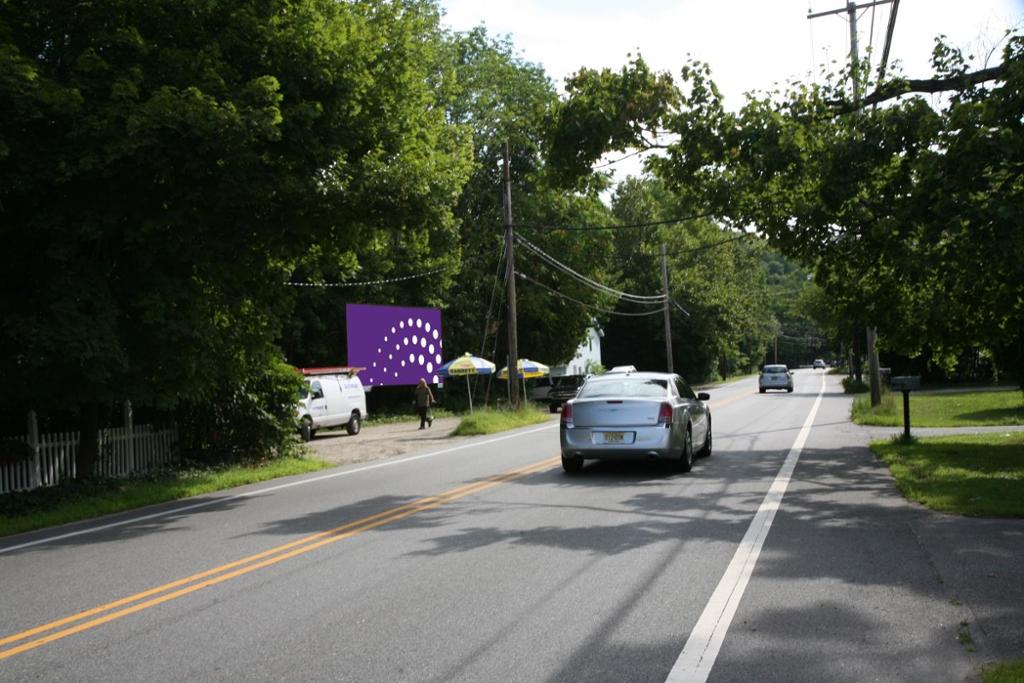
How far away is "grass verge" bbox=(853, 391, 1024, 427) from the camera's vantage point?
23297mm

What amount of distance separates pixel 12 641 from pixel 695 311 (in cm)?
7504

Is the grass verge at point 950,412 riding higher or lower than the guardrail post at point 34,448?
lower

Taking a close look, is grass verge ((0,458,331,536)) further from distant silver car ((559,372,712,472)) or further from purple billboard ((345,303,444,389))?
purple billboard ((345,303,444,389))

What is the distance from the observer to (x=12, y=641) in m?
5.72

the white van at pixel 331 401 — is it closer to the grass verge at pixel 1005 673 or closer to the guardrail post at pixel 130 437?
the guardrail post at pixel 130 437

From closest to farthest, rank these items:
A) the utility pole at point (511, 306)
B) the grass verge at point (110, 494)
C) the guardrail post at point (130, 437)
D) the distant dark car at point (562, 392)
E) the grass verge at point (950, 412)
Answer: the grass verge at point (110, 494), the guardrail post at point (130, 437), the grass verge at point (950, 412), the utility pole at point (511, 306), the distant dark car at point (562, 392)

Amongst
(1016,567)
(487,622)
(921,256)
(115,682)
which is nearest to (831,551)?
(1016,567)

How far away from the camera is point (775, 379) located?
173ft

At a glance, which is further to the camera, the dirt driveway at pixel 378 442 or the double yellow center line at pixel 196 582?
the dirt driveway at pixel 378 442

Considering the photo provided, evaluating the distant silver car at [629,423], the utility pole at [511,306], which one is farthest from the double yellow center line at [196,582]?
the utility pole at [511,306]

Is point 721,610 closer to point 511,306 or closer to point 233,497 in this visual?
point 233,497

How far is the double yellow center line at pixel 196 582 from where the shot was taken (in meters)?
5.83

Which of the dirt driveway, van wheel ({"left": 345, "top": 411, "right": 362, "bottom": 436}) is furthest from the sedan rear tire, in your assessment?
van wheel ({"left": 345, "top": 411, "right": 362, "bottom": 436})

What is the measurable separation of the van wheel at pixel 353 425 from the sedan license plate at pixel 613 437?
57.6 ft
